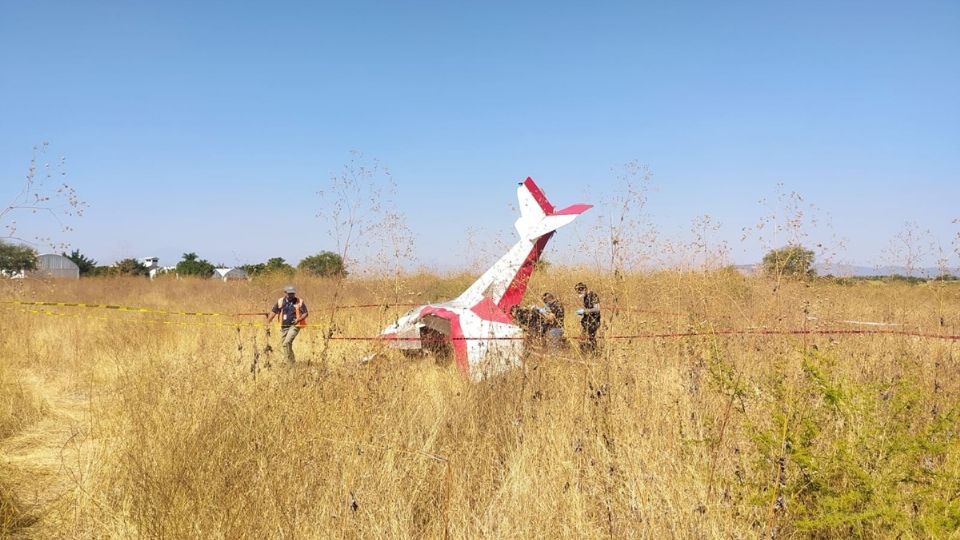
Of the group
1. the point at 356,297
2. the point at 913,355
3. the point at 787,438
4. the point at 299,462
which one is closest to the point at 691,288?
the point at 913,355

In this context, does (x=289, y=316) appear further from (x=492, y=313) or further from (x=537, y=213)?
(x=537, y=213)

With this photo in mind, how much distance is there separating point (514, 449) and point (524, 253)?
4161 millimetres

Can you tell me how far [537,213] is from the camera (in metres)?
7.89

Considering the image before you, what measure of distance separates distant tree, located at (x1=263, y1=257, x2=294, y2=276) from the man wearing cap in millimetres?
13200

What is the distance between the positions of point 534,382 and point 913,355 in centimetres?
367

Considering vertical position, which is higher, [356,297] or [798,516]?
[356,297]

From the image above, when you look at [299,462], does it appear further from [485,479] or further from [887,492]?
[887,492]

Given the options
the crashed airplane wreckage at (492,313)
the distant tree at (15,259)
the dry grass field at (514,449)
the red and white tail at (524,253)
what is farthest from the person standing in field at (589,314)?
the distant tree at (15,259)

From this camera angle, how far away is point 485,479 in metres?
3.31

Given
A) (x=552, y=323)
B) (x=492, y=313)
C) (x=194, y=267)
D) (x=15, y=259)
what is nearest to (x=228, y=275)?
A: (x=194, y=267)

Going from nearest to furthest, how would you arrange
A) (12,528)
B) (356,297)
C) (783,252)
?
(12,528), (783,252), (356,297)

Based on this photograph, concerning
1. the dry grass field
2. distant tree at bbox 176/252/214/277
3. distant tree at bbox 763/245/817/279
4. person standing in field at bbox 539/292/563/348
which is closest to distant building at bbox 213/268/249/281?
distant tree at bbox 176/252/214/277

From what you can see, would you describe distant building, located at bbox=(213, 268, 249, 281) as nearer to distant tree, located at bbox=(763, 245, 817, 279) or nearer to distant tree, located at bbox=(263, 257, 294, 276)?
distant tree, located at bbox=(263, 257, 294, 276)

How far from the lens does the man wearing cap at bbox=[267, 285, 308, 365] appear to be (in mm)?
7488
